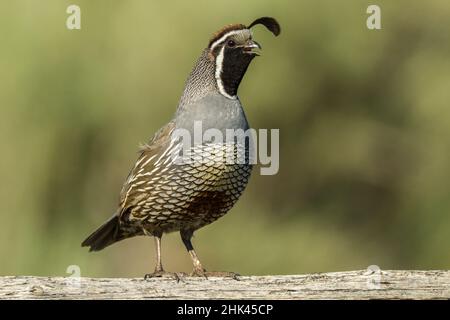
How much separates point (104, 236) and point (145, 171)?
1.46ft

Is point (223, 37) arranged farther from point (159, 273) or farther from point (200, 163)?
point (159, 273)

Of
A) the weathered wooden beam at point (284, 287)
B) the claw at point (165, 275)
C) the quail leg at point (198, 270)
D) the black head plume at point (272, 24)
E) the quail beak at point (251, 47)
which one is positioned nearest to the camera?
the weathered wooden beam at point (284, 287)

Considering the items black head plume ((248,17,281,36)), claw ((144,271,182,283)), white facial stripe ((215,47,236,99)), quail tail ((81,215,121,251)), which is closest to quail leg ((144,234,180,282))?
claw ((144,271,182,283))

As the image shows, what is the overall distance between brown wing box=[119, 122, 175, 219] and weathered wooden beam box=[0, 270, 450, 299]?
0.79m

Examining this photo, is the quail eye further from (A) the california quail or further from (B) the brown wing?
(B) the brown wing

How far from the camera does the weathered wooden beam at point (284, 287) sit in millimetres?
4434

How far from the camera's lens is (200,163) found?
4891mm

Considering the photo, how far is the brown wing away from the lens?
16.9 ft

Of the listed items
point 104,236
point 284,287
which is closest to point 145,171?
point 104,236

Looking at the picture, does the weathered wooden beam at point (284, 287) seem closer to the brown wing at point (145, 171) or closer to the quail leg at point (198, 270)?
the quail leg at point (198, 270)

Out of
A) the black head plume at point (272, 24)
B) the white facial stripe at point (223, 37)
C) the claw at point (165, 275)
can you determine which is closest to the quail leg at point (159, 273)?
the claw at point (165, 275)

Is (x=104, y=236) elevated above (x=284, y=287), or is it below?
above

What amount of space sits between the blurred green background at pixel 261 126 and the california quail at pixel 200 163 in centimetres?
298

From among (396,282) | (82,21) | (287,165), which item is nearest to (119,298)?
(396,282)
